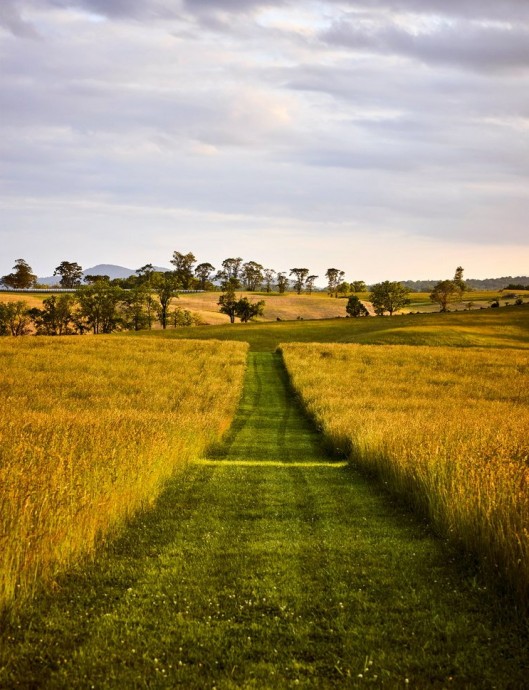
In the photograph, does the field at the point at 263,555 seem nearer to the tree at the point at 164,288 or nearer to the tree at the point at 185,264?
the tree at the point at 164,288

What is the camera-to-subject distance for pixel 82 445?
1287 cm

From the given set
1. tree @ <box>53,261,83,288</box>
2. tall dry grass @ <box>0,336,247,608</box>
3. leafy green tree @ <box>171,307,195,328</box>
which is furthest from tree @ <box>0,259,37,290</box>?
tall dry grass @ <box>0,336,247,608</box>

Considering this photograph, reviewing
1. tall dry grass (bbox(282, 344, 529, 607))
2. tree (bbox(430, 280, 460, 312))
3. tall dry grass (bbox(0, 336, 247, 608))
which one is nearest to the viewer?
tall dry grass (bbox(0, 336, 247, 608))

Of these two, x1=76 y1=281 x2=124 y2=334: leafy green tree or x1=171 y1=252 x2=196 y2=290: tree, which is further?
Answer: x1=171 y1=252 x2=196 y2=290: tree

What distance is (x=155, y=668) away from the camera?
5.57m

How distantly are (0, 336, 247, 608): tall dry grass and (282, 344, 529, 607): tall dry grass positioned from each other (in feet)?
17.4

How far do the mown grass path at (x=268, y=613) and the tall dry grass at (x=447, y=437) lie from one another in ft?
1.98

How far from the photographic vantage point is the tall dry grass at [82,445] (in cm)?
773

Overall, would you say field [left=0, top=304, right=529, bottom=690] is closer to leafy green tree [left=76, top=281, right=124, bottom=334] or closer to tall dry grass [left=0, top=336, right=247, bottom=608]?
tall dry grass [left=0, top=336, right=247, bottom=608]

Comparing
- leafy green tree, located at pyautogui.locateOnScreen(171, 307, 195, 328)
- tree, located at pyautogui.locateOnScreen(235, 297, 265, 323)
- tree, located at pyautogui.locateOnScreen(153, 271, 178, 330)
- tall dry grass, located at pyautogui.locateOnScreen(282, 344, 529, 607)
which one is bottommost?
tall dry grass, located at pyautogui.locateOnScreen(282, 344, 529, 607)

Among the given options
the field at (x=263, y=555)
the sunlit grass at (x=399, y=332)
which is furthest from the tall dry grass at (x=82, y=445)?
the sunlit grass at (x=399, y=332)

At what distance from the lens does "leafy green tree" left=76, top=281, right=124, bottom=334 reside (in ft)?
340

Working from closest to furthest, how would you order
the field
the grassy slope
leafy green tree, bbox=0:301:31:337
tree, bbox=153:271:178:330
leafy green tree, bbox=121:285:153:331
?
the field
the grassy slope
leafy green tree, bbox=0:301:31:337
leafy green tree, bbox=121:285:153:331
tree, bbox=153:271:178:330

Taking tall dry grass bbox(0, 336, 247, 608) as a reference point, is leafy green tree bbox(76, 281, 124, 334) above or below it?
above
